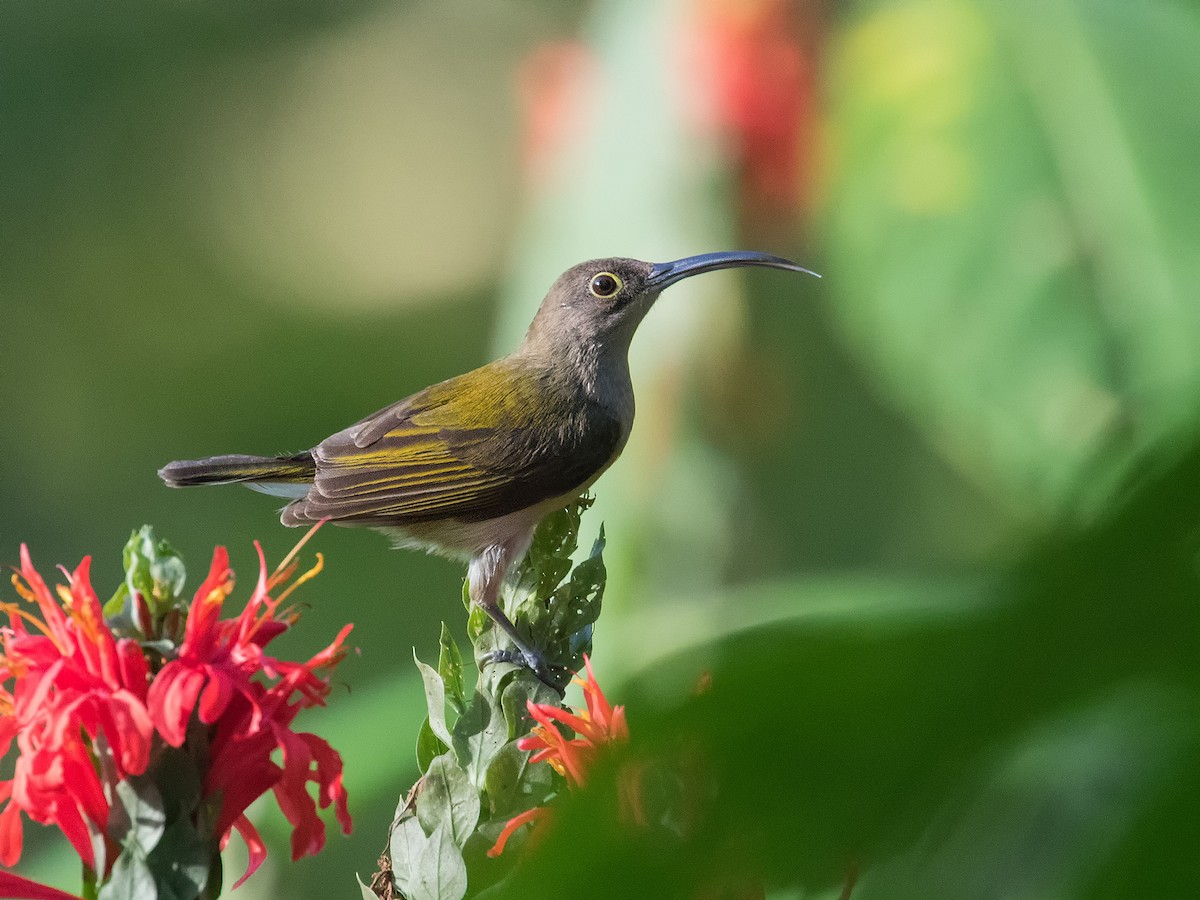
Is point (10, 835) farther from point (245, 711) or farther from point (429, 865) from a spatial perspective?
point (429, 865)

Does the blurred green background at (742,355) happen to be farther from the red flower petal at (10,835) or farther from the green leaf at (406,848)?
the red flower petal at (10,835)

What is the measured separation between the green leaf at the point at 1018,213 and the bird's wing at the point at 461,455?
0.51m

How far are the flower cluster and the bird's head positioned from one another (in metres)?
Result: 1.44

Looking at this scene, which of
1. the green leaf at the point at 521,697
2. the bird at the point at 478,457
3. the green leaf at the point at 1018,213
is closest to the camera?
the green leaf at the point at 521,697

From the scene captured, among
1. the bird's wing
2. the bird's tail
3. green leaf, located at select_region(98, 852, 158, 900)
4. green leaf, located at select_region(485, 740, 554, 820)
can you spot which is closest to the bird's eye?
the bird's wing

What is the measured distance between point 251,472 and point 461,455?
13.1 inches

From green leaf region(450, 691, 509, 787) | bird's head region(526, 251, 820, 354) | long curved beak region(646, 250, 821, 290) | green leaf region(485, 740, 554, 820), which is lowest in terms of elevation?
green leaf region(485, 740, 554, 820)

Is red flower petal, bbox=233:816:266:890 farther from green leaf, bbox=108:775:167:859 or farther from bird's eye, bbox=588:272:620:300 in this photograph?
bird's eye, bbox=588:272:620:300

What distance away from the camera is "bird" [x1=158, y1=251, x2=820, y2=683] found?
1938mm

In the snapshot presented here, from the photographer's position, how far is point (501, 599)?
1.03 meters

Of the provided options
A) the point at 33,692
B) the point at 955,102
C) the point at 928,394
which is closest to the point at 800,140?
the point at 955,102

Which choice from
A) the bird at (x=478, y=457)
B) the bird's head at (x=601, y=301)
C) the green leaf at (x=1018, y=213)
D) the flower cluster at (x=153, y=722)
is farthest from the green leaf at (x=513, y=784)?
the bird's head at (x=601, y=301)

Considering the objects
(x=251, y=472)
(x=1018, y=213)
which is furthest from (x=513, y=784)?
(x=1018, y=213)

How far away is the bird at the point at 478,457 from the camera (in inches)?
76.3
